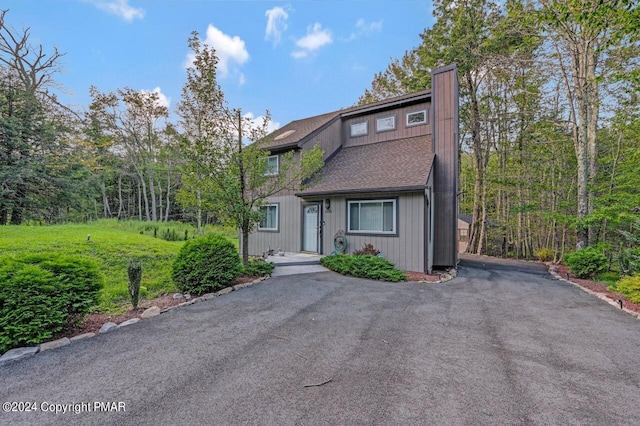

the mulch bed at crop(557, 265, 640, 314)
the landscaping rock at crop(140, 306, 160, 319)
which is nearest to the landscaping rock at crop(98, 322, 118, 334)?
the landscaping rock at crop(140, 306, 160, 319)

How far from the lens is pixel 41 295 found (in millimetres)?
3295

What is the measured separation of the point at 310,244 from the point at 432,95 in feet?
21.5

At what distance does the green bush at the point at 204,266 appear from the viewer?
538 centimetres

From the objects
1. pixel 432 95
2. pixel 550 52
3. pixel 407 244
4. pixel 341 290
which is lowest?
pixel 341 290

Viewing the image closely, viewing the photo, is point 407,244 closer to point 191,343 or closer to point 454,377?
point 454,377

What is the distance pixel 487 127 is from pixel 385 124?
8.26 m

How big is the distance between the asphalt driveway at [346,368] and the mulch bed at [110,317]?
13.5 inches

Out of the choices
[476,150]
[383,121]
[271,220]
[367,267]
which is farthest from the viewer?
[476,150]

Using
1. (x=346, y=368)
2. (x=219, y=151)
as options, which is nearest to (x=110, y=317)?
(x=346, y=368)

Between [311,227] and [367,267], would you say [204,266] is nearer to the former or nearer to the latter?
[367,267]

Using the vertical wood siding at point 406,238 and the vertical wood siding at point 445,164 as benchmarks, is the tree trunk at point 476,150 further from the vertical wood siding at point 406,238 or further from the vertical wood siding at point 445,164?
the vertical wood siding at point 406,238

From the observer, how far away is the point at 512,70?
1017 cm

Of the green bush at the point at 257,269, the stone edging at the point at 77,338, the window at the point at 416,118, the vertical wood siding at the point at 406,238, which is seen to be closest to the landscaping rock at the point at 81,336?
the stone edging at the point at 77,338

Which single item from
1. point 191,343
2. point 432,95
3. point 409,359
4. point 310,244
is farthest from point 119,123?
point 409,359
